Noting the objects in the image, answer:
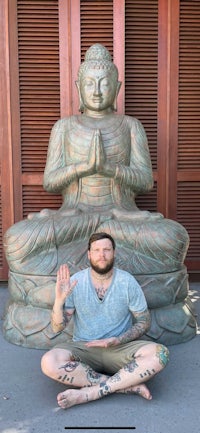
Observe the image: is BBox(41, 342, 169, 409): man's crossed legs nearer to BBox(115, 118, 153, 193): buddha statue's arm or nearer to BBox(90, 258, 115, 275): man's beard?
BBox(90, 258, 115, 275): man's beard

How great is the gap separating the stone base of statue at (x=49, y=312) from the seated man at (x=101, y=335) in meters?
0.57

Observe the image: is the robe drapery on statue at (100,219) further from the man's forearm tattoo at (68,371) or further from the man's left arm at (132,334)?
the man's forearm tattoo at (68,371)

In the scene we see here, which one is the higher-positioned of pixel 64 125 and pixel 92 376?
pixel 64 125

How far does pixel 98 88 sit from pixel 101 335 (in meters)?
1.92

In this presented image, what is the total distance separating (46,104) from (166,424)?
295cm

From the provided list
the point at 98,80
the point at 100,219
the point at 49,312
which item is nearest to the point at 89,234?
the point at 100,219

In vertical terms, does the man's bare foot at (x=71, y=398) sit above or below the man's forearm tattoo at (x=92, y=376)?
below

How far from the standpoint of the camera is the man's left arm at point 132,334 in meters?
2.24

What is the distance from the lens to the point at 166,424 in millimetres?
2119

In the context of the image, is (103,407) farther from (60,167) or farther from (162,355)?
(60,167)

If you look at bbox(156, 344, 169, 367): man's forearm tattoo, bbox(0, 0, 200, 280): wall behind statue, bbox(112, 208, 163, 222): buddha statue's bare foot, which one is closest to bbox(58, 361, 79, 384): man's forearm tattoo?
bbox(156, 344, 169, 367): man's forearm tattoo

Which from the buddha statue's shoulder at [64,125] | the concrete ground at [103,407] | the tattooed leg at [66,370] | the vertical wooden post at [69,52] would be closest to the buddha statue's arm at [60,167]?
the buddha statue's shoulder at [64,125]

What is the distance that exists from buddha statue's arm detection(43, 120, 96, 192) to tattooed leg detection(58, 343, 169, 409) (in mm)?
1446

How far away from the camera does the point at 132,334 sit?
2.34 m
